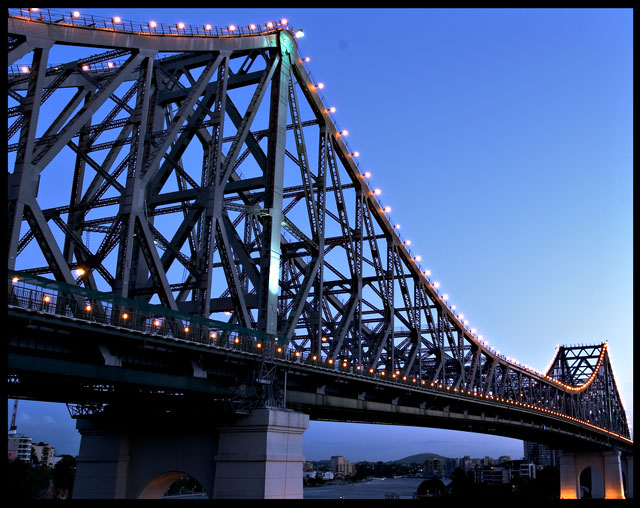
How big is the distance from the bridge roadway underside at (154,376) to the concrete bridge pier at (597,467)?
8822cm

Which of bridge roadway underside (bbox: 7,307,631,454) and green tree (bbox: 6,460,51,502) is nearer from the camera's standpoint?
bridge roadway underside (bbox: 7,307,631,454)

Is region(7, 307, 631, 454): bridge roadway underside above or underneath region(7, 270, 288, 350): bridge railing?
underneath

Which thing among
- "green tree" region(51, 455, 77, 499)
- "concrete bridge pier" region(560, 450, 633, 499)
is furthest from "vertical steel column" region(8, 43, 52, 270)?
"concrete bridge pier" region(560, 450, 633, 499)

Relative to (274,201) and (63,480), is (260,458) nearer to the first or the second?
(274,201)

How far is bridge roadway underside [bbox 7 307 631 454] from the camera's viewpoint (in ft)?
96.1

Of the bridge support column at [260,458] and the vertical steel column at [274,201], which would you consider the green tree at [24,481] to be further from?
the bridge support column at [260,458]

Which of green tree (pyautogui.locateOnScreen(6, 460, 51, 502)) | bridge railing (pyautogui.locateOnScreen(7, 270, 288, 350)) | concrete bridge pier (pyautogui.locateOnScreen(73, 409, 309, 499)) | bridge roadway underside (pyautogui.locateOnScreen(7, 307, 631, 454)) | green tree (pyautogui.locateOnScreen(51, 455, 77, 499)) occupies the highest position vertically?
bridge railing (pyautogui.locateOnScreen(7, 270, 288, 350))

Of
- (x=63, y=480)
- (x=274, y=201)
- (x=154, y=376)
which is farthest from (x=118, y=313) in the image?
(x=63, y=480)

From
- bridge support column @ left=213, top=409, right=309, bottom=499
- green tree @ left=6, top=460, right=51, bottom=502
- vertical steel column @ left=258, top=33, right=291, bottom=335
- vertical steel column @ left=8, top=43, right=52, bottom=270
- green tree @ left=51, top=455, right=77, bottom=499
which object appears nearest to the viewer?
vertical steel column @ left=8, top=43, right=52, bottom=270

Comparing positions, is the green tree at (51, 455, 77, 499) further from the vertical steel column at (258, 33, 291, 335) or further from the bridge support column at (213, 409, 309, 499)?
the bridge support column at (213, 409, 309, 499)

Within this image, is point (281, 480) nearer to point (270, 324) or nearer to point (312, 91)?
point (270, 324)

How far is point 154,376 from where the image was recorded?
1325 inches

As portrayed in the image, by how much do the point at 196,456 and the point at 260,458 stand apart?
4.75 m

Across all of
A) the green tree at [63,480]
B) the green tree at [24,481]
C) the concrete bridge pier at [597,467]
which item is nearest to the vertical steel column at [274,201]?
the green tree at [24,481]
